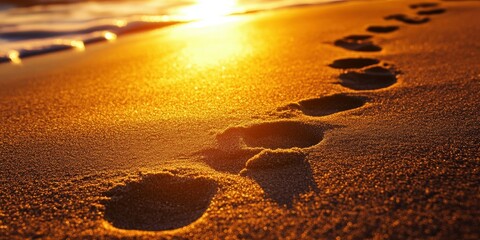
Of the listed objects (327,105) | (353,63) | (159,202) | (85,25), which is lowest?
(159,202)

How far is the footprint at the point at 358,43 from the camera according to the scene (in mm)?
2436

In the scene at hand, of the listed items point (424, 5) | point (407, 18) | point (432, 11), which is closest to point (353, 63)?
point (407, 18)

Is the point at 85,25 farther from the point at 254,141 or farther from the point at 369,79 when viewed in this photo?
the point at 254,141

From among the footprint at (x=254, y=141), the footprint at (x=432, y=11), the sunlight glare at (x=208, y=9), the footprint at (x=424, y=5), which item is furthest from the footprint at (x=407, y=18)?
the footprint at (x=254, y=141)

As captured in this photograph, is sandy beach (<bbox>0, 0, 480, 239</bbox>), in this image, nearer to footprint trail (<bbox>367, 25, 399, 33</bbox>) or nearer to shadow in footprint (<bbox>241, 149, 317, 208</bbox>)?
shadow in footprint (<bbox>241, 149, 317, 208</bbox>)

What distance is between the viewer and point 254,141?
1.40 metres

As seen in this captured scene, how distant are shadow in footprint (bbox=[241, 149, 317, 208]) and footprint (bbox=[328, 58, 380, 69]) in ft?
3.28

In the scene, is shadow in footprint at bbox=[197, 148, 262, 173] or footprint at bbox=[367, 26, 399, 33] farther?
footprint at bbox=[367, 26, 399, 33]

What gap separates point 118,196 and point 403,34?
218cm

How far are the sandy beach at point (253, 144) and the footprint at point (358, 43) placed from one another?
0.01 meters

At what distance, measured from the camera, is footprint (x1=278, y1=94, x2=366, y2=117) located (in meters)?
1.62

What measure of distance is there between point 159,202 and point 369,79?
45.3 inches

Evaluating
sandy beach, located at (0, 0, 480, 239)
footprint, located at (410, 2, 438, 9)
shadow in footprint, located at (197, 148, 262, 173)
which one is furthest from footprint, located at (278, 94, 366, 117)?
footprint, located at (410, 2, 438, 9)

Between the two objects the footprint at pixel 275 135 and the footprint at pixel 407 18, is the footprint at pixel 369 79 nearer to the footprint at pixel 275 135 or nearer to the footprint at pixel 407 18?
the footprint at pixel 275 135
